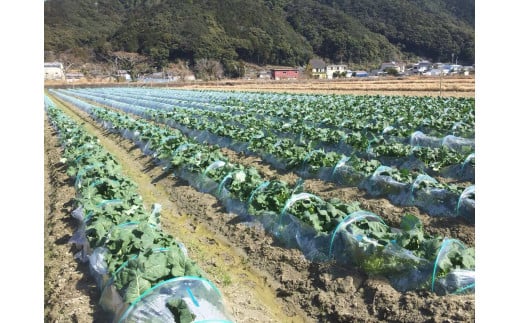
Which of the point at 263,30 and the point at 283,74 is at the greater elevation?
the point at 263,30

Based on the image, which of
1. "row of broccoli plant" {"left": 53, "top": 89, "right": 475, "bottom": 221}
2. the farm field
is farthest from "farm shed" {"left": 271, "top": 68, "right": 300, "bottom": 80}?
the farm field

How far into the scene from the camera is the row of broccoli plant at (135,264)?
4.41 meters

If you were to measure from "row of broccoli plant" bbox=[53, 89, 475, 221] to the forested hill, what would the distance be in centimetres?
9787

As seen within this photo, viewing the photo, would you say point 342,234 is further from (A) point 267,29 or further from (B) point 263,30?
(A) point 267,29

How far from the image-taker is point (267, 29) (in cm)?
13300

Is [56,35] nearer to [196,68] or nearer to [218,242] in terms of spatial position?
[196,68]

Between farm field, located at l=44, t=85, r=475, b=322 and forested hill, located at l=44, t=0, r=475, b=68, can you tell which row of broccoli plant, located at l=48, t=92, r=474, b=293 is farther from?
forested hill, located at l=44, t=0, r=475, b=68

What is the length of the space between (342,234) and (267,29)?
134 metres

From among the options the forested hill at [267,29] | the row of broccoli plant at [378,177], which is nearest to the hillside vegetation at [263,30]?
the forested hill at [267,29]

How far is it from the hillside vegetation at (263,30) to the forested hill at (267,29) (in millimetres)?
285

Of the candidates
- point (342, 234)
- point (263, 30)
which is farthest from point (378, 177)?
point (263, 30)

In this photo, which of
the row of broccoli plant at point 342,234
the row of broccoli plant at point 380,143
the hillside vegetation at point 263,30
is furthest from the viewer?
the hillside vegetation at point 263,30

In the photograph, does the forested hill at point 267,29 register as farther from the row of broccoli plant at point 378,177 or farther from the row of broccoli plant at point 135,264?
the row of broccoli plant at point 135,264

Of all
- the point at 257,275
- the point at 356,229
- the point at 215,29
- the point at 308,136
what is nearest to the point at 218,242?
the point at 257,275
